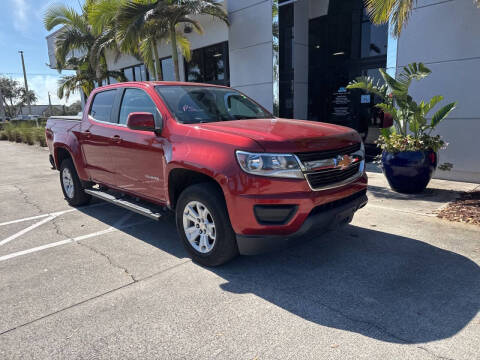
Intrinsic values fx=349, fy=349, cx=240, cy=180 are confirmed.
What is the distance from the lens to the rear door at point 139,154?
3787 mm

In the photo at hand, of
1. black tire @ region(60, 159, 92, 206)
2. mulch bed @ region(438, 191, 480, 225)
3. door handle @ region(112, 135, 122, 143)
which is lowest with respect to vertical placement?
mulch bed @ region(438, 191, 480, 225)

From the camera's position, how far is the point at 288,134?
3.15 metres

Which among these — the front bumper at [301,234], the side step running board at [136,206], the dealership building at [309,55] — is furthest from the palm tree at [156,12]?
the front bumper at [301,234]

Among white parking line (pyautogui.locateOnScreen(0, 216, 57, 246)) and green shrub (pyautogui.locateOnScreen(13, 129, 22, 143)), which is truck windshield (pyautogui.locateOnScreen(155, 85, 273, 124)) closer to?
white parking line (pyautogui.locateOnScreen(0, 216, 57, 246))

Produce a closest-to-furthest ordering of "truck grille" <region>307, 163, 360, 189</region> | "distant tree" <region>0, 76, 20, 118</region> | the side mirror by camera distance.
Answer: "truck grille" <region>307, 163, 360, 189</region>, the side mirror, "distant tree" <region>0, 76, 20, 118</region>

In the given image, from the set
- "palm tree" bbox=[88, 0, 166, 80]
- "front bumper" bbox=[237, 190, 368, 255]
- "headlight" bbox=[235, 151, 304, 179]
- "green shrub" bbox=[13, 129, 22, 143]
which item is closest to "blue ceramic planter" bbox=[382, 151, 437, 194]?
"front bumper" bbox=[237, 190, 368, 255]

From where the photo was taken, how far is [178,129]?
353 cm

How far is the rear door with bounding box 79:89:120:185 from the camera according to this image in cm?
460

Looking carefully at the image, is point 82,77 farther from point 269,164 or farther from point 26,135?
point 269,164

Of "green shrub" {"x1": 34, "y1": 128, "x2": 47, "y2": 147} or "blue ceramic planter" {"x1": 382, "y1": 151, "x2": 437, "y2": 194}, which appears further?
"green shrub" {"x1": 34, "y1": 128, "x2": 47, "y2": 147}

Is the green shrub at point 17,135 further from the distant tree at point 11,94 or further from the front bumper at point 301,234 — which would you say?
the distant tree at point 11,94

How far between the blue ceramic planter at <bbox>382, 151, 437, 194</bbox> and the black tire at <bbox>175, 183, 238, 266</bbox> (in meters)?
3.91

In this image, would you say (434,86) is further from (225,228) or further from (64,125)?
(64,125)

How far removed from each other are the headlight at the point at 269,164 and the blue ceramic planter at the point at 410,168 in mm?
3702
